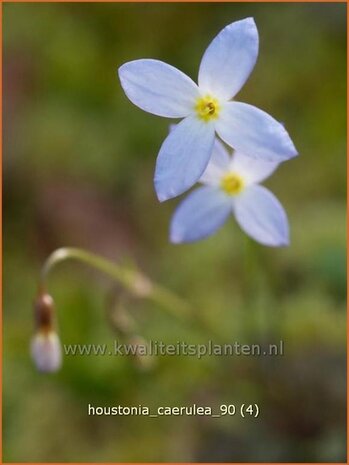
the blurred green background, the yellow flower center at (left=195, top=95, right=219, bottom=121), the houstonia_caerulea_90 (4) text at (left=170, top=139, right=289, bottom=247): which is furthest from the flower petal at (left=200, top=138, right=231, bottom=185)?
the blurred green background

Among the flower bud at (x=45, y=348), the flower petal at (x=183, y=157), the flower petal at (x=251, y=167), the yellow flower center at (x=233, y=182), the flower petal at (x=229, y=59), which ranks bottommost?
the flower bud at (x=45, y=348)

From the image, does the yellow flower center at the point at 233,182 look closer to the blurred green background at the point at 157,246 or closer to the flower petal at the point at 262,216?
the flower petal at the point at 262,216

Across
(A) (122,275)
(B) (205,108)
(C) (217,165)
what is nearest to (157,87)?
(B) (205,108)

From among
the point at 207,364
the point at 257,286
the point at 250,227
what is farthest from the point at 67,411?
the point at 250,227

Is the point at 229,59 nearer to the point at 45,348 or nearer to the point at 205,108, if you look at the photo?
the point at 205,108

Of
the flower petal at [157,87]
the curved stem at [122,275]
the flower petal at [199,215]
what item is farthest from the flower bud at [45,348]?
the flower petal at [157,87]

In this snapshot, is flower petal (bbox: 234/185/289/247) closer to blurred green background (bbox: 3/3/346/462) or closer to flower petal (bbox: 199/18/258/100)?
flower petal (bbox: 199/18/258/100)

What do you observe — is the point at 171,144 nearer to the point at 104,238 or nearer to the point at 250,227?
the point at 250,227
